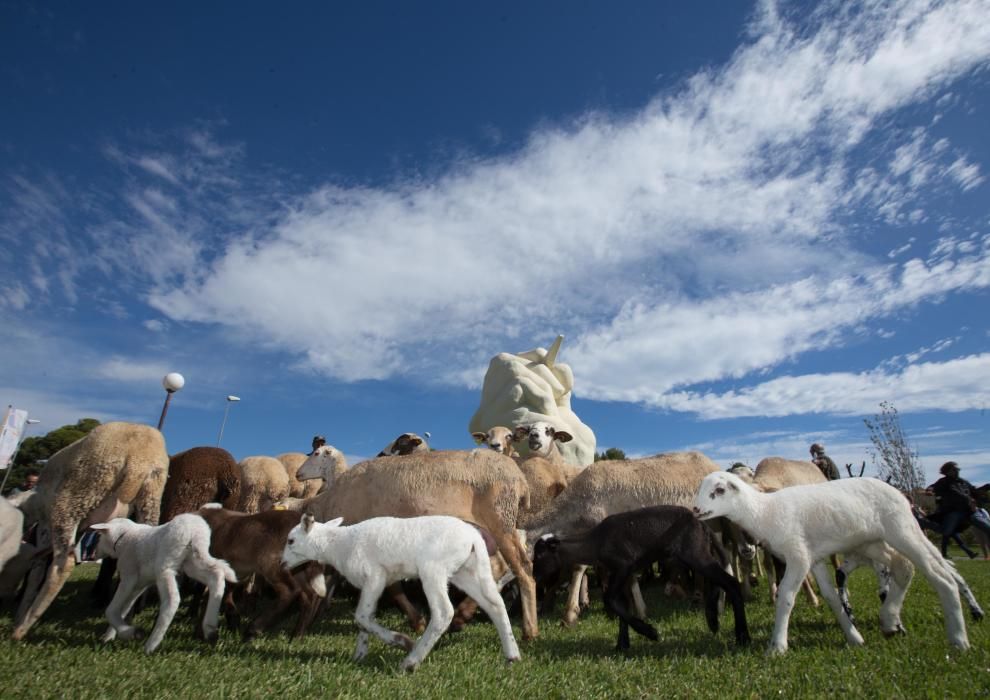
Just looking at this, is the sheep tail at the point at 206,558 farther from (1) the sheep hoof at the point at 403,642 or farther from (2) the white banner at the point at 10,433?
(2) the white banner at the point at 10,433

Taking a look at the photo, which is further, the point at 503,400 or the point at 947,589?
the point at 503,400

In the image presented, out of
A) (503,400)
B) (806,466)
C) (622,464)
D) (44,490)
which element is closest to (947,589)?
(622,464)

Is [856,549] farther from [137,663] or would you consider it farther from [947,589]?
[137,663]

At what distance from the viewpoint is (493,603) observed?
16.5ft

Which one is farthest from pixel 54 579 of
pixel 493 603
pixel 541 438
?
pixel 541 438

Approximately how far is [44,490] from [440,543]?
6270mm

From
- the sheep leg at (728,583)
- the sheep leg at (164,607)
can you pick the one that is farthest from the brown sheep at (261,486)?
the sheep leg at (728,583)

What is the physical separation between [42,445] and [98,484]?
40102 millimetres

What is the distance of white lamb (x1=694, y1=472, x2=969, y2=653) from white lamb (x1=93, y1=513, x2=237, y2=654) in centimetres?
546

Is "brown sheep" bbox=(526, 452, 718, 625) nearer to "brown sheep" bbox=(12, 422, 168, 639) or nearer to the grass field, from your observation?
the grass field

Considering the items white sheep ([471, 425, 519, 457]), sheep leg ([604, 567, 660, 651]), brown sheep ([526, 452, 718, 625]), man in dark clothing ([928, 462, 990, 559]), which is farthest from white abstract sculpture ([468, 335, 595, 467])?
sheep leg ([604, 567, 660, 651])

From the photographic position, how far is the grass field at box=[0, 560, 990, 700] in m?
4.06

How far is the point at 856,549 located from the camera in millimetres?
5664

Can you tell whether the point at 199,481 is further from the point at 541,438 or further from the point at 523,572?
the point at 541,438
